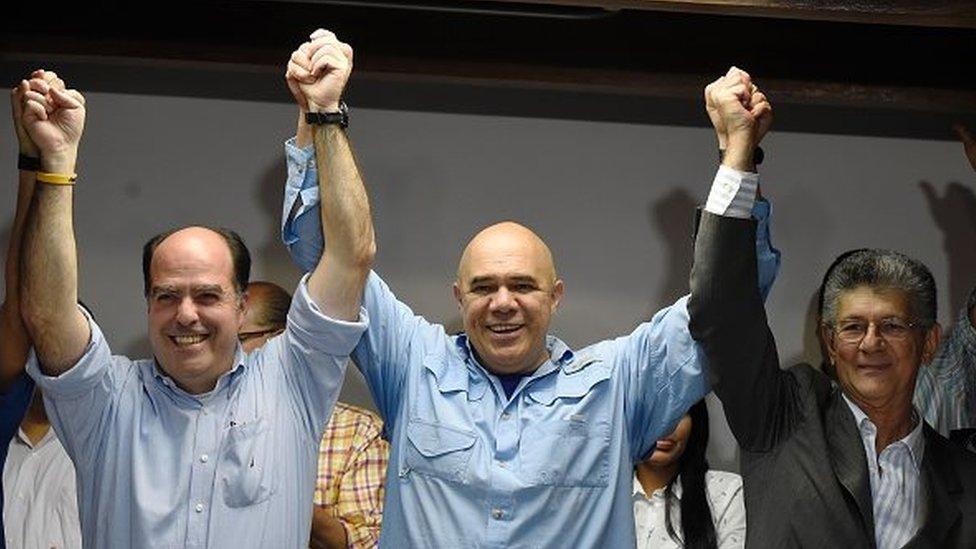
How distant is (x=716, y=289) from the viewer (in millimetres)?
3195

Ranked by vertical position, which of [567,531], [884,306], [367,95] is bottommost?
[567,531]

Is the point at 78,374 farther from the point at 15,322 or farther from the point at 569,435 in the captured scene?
the point at 569,435

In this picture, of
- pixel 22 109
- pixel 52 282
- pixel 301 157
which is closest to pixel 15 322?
pixel 52 282

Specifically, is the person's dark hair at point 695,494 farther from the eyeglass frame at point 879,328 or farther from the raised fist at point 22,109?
the raised fist at point 22,109

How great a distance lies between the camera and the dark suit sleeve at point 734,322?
10.5 feet

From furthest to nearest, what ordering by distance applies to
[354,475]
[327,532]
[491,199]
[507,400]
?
[491,199] < [354,475] < [327,532] < [507,400]

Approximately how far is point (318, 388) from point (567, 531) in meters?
0.54

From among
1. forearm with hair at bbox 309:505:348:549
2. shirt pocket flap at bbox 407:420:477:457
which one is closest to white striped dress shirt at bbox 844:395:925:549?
shirt pocket flap at bbox 407:420:477:457

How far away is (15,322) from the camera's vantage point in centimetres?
320

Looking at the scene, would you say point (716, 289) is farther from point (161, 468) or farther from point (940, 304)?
point (940, 304)

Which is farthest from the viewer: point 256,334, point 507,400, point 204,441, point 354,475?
point 256,334

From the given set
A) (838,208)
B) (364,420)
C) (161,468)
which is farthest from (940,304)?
(161,468)

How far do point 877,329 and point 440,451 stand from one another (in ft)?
2.94

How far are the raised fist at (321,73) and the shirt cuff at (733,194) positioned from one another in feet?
2.34
